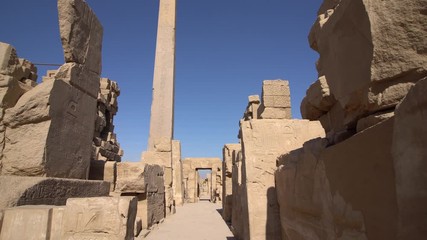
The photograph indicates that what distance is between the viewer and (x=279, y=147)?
396 cm

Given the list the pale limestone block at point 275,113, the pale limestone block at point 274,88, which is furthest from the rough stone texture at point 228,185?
the pale limestone block at point 274,88

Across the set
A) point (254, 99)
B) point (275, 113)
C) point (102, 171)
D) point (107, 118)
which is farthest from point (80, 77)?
point (107, 118)

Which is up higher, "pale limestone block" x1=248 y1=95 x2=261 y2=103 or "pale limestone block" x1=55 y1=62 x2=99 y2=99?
"pale limestone block" x1=248 y1=95 x2=261 y2=103

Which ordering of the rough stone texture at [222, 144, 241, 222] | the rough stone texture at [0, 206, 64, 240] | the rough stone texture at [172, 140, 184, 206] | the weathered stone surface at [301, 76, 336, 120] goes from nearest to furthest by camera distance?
the weathered stone surface at [301, 76, 336, 120], the rough stone texture at [0, 206, 64, 240], the rough stone texture at [222, 144, 241, 222], the rough stone texture at [172, 140, 184, 206]

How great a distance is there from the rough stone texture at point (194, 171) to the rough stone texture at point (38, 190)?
1604cm

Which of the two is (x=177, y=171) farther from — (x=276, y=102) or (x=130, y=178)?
(x=276, y=102)

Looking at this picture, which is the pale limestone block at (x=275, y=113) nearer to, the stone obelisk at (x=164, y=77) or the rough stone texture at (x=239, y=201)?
the rough stone texture at (x=239, y=201)

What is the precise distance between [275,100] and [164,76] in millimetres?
9885

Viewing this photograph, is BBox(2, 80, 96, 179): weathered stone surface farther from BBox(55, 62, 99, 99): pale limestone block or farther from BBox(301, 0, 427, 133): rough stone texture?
BBox(301, 0, 427, 133): rough stone texture

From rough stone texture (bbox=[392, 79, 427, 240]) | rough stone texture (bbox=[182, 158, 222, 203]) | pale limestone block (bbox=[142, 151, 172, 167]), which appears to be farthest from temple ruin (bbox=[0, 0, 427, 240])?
rough stone texture (bbox=[182, 158, 222, 203])

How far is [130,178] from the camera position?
6.14 metres

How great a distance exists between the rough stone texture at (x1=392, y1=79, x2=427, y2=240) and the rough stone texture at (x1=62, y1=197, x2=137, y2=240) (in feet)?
7.53

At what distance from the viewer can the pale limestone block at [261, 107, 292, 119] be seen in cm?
595

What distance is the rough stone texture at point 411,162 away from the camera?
83 centimetres
